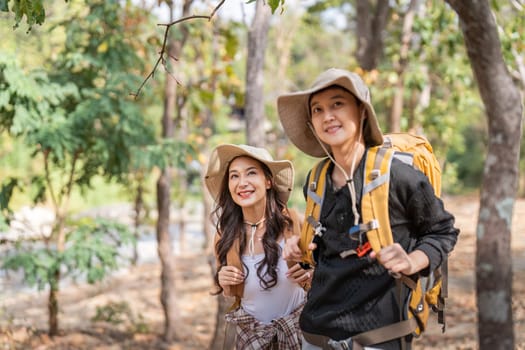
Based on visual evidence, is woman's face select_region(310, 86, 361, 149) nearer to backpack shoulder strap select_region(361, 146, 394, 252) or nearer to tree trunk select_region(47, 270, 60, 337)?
backpack shoulder strap select_region(361, 146, 394, 252)

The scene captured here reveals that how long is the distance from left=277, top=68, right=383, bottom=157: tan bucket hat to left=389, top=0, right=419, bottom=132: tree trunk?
225 inches

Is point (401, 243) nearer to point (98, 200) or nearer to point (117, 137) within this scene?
point (117, 137)

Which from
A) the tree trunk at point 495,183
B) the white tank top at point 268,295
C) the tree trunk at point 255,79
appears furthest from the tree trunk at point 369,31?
the white tank top at point 268,295

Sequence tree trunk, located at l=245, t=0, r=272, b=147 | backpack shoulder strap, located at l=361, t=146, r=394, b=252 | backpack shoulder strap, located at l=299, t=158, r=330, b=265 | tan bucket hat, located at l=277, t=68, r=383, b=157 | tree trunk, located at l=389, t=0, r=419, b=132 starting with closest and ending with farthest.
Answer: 1. backpack shoulder strap, located at l=361, t=146, r=394, b=252
2. tan bucket hat, located at l=277, t=68, r=383, b=157
3. backpack shoulder strap, located at l=299, t=158, r=330, b=265
4. tree trunk, located at l=245, t=0, r=272, b=147
5. tree trunk, located at l=389, t=0, r=419, b=132

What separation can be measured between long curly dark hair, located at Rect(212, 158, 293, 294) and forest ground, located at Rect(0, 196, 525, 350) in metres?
3.35

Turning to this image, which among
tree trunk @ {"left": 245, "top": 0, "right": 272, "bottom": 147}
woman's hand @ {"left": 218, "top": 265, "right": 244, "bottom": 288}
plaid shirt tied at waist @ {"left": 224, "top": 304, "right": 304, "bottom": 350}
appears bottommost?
plaid shirt tied at waist @ {"left": 224, "top": 304, "right": 304, "bottom": 350}

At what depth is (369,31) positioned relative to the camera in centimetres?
826

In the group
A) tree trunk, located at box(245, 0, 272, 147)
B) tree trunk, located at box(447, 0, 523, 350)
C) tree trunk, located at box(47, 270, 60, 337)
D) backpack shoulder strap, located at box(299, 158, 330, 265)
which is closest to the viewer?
backpack shoulder strap, located at box(299, 158, 330, 265)

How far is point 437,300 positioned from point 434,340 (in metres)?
4.50

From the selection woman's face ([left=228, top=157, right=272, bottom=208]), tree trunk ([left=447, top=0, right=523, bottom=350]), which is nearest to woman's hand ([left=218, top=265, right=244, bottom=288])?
woman's face ([left=228, top=157, right=272, bottom=208])

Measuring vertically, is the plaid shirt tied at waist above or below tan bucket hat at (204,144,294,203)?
below

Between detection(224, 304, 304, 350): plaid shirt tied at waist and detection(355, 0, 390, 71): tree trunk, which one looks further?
detection(355, 0, 390, 71): tree trunk

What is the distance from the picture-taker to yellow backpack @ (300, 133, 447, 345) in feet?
6.39

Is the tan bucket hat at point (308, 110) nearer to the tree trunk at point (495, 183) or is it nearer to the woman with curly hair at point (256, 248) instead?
the woman with curly hair at point (256, 248)
